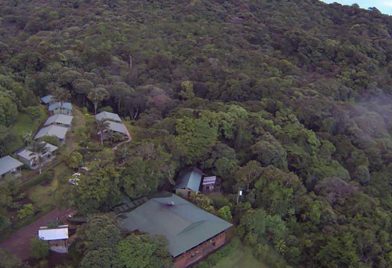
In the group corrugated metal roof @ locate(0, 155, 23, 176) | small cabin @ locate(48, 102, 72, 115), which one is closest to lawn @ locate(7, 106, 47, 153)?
small cabin @ locate(48, 102, 72, 115)

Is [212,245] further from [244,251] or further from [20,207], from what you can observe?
[20,207]

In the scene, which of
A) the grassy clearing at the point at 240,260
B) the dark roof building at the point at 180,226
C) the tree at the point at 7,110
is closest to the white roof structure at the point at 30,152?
the tree at the point at 7,110

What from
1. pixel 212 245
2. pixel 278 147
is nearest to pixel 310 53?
pixel 278 147

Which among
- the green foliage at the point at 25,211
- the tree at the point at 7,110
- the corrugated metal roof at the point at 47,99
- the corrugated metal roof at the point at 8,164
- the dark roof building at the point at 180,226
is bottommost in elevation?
the green foliage at the point at 25,211

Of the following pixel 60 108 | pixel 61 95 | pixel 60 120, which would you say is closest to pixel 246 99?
pixel 61 95

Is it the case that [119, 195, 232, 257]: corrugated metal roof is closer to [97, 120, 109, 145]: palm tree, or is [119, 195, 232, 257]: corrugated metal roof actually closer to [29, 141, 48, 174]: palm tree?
[29, 141, 48, 174]: palm tree

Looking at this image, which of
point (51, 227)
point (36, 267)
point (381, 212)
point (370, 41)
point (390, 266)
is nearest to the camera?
point (36, 267)

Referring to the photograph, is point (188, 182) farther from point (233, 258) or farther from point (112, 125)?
point (112, 125)

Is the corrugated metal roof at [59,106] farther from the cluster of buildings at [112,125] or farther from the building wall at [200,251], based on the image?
the building wall at [200,251]
